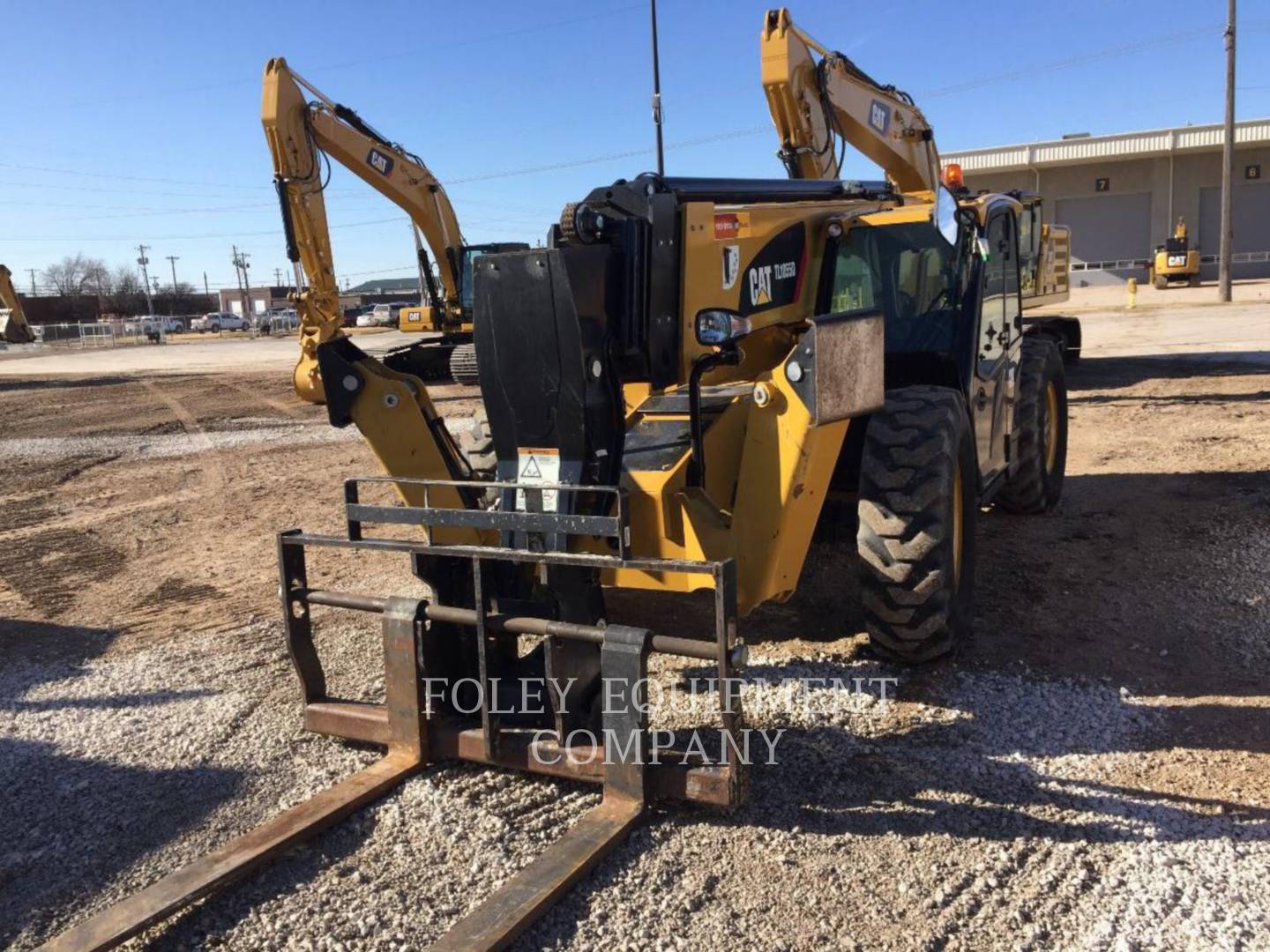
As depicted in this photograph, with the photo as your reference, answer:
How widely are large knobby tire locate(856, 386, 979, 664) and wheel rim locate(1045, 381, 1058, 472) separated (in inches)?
134

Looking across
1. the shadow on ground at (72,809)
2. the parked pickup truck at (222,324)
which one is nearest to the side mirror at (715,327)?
the shadow on ground at (72,809)

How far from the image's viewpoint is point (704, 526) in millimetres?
4262

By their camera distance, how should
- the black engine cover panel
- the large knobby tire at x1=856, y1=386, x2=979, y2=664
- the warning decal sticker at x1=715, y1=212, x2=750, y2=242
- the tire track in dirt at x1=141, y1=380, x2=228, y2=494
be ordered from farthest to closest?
the tire track in dirt at x1=141, y1=380, x2=228, y2=494
the large knobby tire at x1=856, y1=386, x2=979, y2=664
the warning decal sticker at x1=715, y1=212, x2=750, y2=242
the black engine cover panel

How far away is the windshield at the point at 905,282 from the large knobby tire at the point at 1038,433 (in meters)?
1.85

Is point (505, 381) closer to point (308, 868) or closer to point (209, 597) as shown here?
point (308, 868)

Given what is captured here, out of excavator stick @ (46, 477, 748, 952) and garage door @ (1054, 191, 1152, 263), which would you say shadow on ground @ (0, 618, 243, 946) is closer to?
excavator stick @ (46, 477, 748, 952)

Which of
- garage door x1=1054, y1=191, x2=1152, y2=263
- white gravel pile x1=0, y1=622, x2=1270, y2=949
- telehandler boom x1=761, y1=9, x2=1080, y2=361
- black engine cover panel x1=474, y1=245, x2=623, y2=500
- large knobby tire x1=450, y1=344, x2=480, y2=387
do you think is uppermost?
garage door x1=1054, y1=191, x2=1152, y2=263

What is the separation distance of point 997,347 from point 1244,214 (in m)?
48.2

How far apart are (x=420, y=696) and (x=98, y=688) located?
7.27 feet

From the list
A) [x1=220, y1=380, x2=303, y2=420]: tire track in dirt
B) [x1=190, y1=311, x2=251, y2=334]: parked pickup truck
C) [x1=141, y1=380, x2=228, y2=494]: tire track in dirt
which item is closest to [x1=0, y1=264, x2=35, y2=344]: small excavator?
[x1=141, y1=380, x2=228, y2=494]: tire track in dirt

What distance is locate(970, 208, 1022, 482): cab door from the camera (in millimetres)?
6145

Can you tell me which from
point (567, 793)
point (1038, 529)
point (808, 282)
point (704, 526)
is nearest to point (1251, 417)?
point (1038, 529)

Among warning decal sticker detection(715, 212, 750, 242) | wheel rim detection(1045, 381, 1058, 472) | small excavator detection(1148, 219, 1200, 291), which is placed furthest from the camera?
small excavator detection(1148, 219, 1200, 291)

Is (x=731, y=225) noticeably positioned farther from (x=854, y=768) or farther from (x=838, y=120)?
(x=838, y=120)
